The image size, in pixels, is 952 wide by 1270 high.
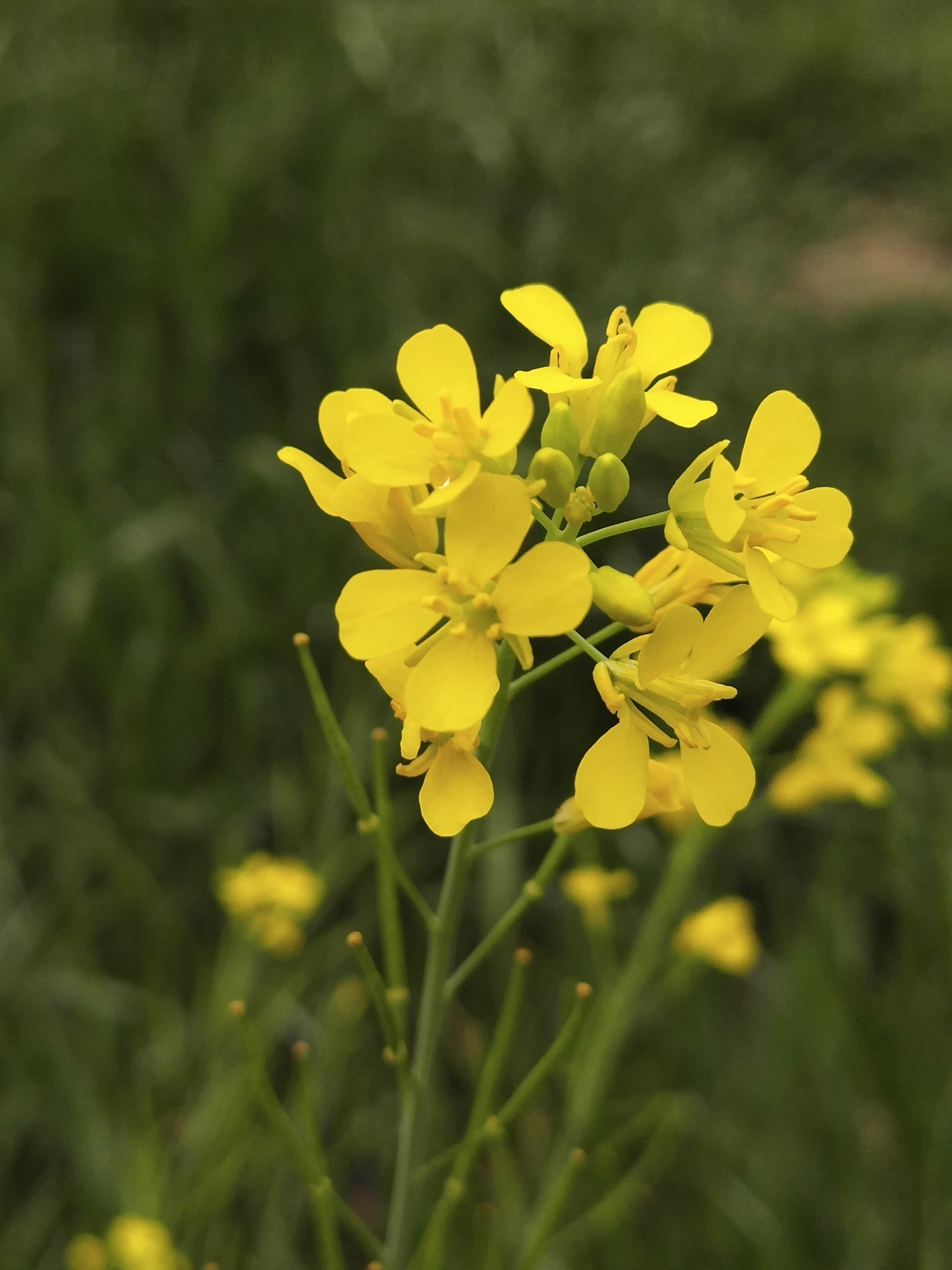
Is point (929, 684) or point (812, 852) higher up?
point (929, 684)

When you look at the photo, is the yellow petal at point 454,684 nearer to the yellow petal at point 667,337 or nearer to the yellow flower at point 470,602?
the yellow flower at point 470,602

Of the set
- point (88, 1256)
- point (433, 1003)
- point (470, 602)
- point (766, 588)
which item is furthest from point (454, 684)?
point (88, 1256)

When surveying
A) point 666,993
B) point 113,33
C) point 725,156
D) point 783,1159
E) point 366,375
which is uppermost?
point 113,33

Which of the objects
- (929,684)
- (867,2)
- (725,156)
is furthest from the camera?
(867,2)

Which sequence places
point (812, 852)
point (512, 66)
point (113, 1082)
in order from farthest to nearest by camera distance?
point (512, 66) → point (812, 852) → point (113, 1082)

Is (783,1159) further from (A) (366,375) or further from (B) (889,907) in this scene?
(A) (366,375)

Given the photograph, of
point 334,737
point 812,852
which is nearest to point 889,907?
point 812,852

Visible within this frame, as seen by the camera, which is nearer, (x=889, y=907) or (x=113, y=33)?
(x=889, y=907)
